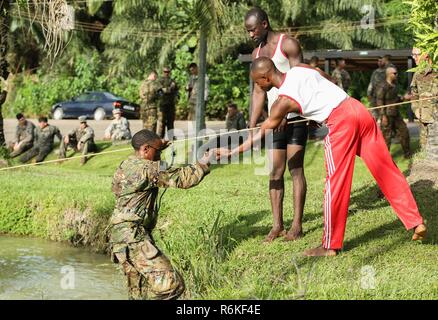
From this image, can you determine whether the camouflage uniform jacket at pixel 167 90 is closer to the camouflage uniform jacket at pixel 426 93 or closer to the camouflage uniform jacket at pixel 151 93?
the camouflage uniform jacket at pixel 151 93

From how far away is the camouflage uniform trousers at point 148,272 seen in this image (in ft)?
20.1

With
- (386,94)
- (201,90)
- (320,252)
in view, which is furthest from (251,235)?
(201,90)

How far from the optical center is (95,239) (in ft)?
35.4

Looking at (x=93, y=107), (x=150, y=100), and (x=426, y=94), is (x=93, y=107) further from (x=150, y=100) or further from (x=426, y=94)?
(x=426, y=94)

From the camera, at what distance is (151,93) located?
17.2 meters

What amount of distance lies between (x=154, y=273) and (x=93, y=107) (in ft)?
90.2

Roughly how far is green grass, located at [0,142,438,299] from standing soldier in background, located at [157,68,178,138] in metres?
3.57

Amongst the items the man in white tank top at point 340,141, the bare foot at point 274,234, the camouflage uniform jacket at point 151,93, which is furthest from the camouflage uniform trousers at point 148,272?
the camouflage uniform jacket at point 151,93

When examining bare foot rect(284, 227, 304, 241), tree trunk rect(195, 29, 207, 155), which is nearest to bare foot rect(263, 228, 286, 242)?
bare foot rect(284, 227, 304, 241)

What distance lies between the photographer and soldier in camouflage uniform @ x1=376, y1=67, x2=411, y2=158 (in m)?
14.1

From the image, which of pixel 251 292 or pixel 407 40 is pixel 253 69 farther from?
pixel 407 40

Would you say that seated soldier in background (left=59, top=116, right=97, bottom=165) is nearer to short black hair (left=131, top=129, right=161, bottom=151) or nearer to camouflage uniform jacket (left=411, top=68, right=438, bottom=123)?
camouflage uniform jacket (left=411, top=68, right=438, bottom=123)

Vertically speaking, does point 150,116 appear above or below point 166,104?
below
